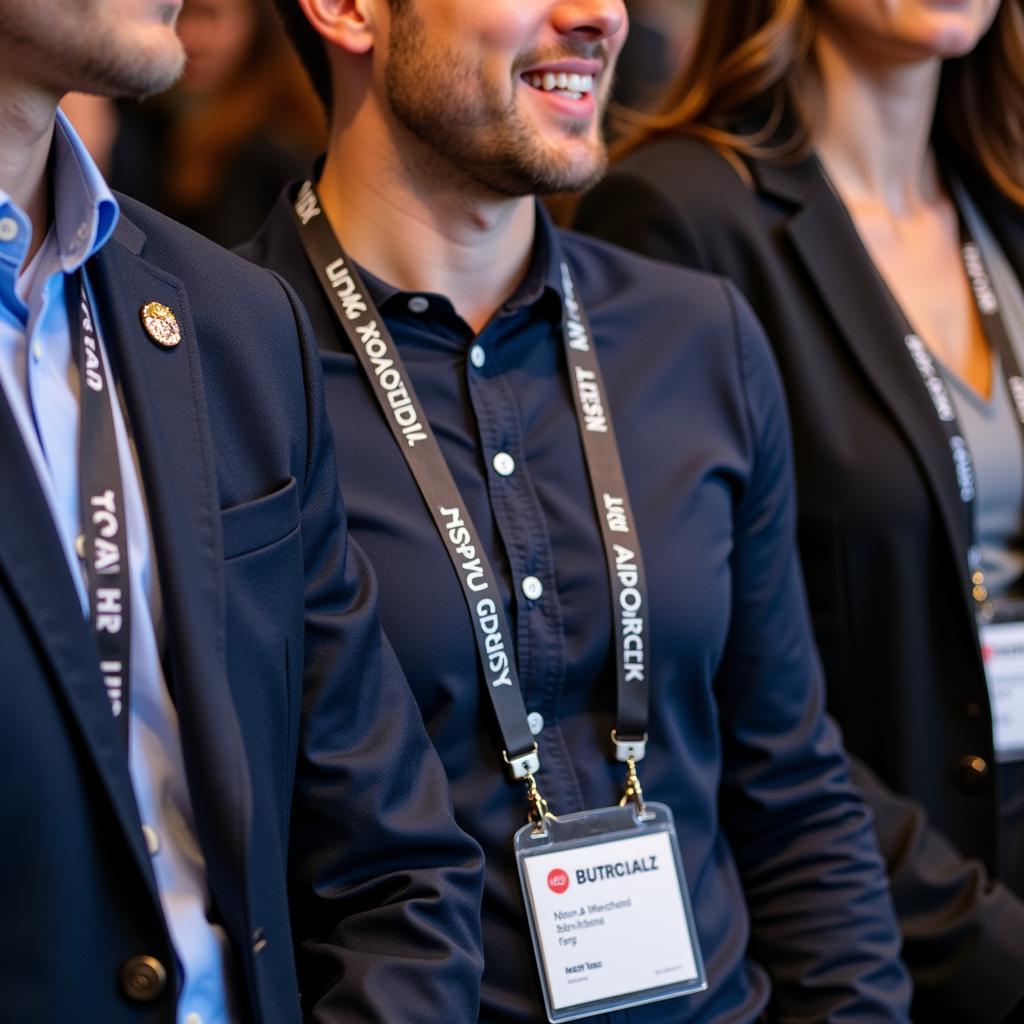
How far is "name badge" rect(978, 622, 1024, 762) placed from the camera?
2227 millimetres

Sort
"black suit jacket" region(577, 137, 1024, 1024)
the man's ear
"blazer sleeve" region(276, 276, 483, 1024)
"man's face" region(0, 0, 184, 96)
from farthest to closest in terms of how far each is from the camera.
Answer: "black suit jacket" region(577, 137, 1024, 1024) < the man's ear < "blazer sleeve" region(276, 276, 483, 1024) < "man's face" region(0, 0, 184, 96)

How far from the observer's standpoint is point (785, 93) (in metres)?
2.34

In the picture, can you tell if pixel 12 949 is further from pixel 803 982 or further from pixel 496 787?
pixel 803 982

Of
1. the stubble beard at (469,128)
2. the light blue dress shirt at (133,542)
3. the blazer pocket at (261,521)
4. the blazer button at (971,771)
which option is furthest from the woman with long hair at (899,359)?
the light blue dress shirt at (133,542)

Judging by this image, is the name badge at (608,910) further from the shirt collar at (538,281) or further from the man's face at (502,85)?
the man's face at (502,85)

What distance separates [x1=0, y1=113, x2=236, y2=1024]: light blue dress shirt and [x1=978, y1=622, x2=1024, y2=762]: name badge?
1.36 metres

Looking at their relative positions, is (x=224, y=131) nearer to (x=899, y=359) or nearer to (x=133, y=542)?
(x=899, y=359)

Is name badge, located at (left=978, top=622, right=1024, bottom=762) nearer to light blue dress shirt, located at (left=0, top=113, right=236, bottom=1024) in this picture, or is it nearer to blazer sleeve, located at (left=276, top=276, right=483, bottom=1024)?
blazer sleeve, located at (left=276, top=276, right=483, bottom=1024)

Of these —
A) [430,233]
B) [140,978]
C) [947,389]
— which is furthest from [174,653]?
[947,389]

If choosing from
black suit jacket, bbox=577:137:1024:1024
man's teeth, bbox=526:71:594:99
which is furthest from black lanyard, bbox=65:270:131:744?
black suit jacket, bbox=577:137:1024:1024

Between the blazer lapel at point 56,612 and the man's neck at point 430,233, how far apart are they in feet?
2.39

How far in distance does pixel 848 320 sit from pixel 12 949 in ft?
4.89

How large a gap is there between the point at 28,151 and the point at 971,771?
1528 millimetres

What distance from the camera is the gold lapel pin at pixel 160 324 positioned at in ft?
4.30
